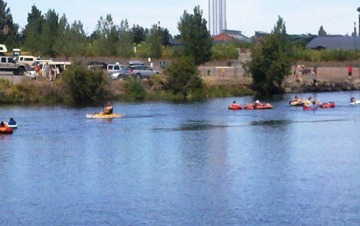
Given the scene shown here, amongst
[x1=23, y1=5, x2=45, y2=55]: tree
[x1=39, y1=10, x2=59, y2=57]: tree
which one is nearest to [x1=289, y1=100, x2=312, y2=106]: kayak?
[x1=39, y1=10, x2=59, y2=57]: tree

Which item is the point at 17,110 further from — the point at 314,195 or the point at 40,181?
the point at 314,195

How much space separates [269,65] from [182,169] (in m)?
52.7

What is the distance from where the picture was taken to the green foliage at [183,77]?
95.9 m

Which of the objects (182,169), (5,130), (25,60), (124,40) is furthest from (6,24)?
(182,169)

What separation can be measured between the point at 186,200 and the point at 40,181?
8.61 metres

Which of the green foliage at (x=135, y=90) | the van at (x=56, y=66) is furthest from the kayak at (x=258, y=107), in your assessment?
the van at (x=56, y=66)

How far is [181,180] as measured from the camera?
1847 inches

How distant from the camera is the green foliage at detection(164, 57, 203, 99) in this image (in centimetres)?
9588

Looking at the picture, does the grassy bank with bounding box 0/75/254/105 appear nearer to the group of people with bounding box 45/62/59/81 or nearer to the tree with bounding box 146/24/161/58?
the group of people with bounding box 45/62/59/81

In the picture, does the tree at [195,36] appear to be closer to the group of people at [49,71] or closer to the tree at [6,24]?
the group of people at [49,71]

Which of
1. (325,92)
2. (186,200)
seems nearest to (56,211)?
(186,200)

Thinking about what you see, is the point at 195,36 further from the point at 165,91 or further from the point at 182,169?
the point at 182,169

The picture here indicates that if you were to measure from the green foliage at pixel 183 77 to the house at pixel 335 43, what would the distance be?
68890 mm

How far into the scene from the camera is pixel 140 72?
101688mm
